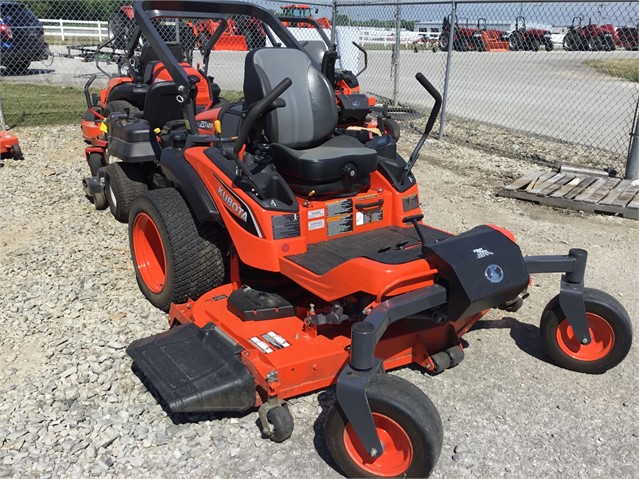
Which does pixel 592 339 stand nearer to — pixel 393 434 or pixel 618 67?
pixel 393 434

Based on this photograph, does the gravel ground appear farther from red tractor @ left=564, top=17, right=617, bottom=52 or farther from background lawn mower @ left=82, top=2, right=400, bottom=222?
red tractor @ left=564, top=17, right=617, bottom=52

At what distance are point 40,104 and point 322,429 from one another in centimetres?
931

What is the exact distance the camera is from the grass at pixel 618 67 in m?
15.9

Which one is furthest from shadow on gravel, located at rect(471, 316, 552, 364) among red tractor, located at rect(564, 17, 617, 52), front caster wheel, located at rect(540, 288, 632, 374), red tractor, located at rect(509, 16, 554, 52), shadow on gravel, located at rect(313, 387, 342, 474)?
red tractor, located at rect(509, 16, 554, 52)

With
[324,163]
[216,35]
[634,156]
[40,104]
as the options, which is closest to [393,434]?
[324,163]

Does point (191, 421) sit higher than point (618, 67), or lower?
higher

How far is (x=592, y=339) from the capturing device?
3.29 meters

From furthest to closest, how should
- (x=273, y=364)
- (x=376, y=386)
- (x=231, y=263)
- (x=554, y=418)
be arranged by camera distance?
(x=231, y=263), (x=554, y=418), (x=273, y=364), (x=376, y=386)

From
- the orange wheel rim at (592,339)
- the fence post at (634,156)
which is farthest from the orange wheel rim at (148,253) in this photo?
the fence post at (634,156)

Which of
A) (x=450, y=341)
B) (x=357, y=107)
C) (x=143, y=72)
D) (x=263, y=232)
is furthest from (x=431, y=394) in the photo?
(x=143, y=72)

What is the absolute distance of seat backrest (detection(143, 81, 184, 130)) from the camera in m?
4.84

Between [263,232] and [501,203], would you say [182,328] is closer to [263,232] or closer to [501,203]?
[263,232]

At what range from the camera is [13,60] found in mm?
13922

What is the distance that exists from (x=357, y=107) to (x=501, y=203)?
5.78ft
